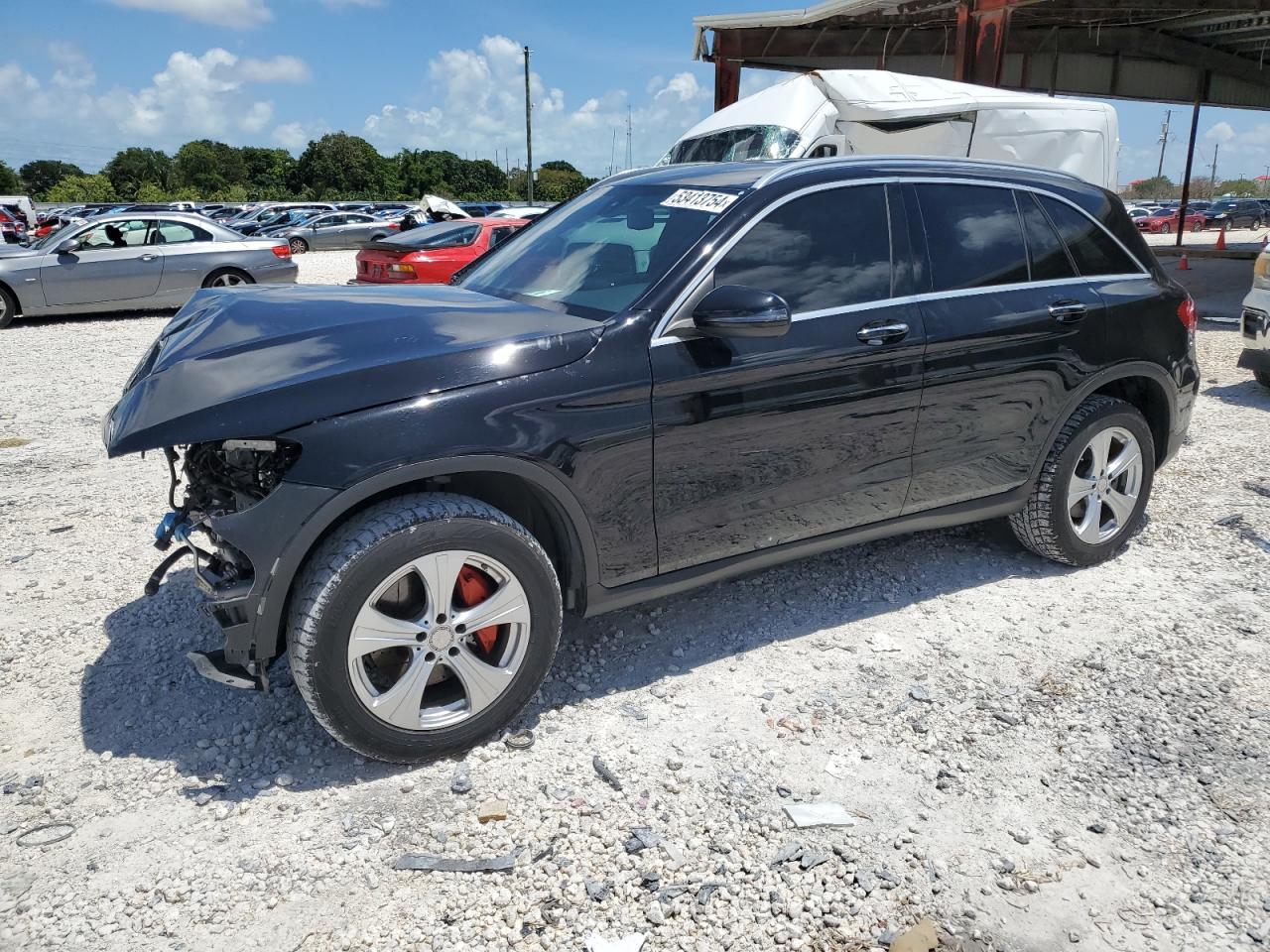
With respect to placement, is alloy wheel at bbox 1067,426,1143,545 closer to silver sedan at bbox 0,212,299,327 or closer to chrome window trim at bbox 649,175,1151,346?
chrome window trim at bbox 649,175,1151,346

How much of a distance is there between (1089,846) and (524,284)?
109 inches

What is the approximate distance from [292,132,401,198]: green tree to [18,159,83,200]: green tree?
19.4 meters

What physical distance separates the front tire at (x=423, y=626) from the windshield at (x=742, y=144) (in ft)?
29.7

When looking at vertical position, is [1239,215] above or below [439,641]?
above

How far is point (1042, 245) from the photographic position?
4.14 meters

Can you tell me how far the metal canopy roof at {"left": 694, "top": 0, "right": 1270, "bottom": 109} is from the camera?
1716 centimetres

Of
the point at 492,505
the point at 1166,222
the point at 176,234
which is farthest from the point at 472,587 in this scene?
the point at 1166,222

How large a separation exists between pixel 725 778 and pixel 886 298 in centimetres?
191

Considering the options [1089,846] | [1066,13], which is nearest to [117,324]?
[1089,846]

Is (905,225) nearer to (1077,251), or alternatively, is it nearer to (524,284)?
(1077,251)

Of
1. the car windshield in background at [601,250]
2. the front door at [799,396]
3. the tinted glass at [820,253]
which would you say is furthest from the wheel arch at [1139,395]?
the car windshield in background at [601,250]

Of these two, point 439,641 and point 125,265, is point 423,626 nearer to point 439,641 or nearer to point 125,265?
point 439,641

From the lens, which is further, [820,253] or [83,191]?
[83,191]

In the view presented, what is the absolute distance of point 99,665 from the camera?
11.7 feet
